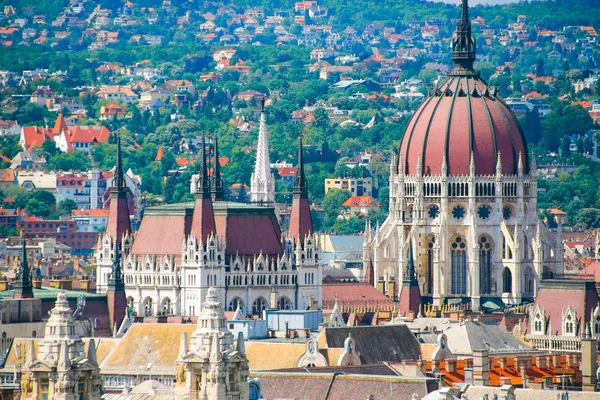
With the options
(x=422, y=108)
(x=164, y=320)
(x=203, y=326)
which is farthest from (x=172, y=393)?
(x=422, y=108)

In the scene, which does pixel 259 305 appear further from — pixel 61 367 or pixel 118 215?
pixel 61 367

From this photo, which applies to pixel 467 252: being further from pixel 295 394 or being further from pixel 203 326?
pixel 203 326

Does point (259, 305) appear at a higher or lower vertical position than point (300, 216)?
lower

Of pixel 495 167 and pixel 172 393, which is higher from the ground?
pixel 495 167

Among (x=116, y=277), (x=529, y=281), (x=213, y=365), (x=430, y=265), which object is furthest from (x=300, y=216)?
(x=213, y=365)

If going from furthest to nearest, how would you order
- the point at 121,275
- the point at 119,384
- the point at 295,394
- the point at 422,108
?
the point at 422,108, the point at 121,275, the point at 119,384, the point at 295,394

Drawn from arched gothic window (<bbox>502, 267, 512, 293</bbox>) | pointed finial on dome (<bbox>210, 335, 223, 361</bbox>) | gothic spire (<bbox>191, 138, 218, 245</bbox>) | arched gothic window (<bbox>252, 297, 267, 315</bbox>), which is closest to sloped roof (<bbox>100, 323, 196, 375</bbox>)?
arched gothic window (<bbox>252, 297, 267, 315</bbox>)

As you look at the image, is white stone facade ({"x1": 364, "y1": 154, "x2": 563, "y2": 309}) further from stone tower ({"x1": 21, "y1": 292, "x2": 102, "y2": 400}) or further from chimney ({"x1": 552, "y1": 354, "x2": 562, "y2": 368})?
stone tower ({"x1": 21, "y1": 292, "x2": 102, "y2": 400})
